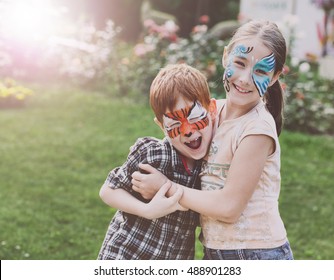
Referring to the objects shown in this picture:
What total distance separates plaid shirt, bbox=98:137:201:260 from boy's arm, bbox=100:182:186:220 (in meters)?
0.05

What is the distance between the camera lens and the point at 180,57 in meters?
9.14

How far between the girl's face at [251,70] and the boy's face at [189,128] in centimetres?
15

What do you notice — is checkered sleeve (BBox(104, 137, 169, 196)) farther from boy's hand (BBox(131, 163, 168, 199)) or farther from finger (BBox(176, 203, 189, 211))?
finger (BBox(176, 203, 189, 211))

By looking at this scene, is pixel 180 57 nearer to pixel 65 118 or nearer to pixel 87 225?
pixel 65 118

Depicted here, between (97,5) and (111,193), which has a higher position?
(111,193)

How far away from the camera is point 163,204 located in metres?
2.31

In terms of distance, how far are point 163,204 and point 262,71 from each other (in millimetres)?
611

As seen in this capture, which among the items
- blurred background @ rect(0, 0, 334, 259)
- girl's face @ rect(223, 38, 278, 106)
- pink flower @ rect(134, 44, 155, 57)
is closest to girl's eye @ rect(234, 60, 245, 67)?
girl's face @ rect(223, 38, 278, 106)

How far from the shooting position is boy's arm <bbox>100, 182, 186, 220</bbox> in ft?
Result: 7.59

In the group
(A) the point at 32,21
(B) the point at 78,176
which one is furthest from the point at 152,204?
(A) the point at 32,21

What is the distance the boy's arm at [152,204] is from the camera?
2.31 m

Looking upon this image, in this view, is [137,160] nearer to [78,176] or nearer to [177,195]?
[177,195]
